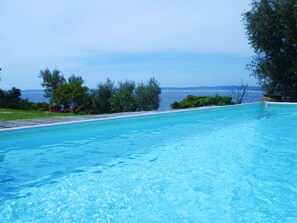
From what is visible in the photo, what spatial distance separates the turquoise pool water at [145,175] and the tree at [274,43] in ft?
26.0

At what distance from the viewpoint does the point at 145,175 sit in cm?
425

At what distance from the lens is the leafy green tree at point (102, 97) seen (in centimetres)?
1847

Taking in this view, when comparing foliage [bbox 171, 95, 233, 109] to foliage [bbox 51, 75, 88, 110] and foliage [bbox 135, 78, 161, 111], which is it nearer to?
foliage [bbox 135, 78, 161, 111]

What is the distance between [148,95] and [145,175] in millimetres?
14118

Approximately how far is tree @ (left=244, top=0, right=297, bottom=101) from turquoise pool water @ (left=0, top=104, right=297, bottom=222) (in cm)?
792

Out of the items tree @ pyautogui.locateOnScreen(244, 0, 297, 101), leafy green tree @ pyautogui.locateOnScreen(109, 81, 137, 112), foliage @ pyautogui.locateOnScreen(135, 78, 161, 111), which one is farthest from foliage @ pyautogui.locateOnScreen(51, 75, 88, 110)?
tree @ pyautogui.locateOnScreen(244, 0, 297, 101)

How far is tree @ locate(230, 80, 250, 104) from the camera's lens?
52.7 ft

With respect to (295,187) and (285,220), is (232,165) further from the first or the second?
(285,220)

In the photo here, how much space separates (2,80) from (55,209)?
18.8m

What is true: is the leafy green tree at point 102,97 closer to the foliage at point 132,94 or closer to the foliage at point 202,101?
the foliage at point 132,94

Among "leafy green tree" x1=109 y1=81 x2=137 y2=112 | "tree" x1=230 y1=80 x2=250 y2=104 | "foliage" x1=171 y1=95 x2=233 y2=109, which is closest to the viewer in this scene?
"foliage" x1=171 y1=95 x2=233 y2=109

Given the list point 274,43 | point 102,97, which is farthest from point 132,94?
point 274,43

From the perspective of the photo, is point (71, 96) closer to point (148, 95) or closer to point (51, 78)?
point (148, 95)

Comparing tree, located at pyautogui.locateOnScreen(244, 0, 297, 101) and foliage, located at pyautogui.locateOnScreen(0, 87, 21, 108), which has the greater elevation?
tree, located at pyautogui.locateOnScreen(244, 0, 297, 101)
